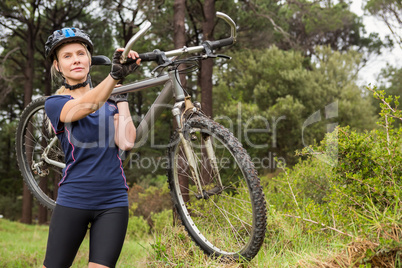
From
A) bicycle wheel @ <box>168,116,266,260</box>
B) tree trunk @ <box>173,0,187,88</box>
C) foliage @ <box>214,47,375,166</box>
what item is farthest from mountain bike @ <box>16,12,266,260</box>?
foliage @ <box>214,47,375,166</box>

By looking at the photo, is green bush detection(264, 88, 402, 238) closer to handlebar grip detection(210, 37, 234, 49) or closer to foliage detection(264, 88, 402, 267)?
foliage detection(264, 88, 402, 267)

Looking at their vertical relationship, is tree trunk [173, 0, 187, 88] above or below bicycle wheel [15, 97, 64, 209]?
above

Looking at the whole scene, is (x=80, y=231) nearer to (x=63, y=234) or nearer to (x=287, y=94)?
(x=63, y=234)

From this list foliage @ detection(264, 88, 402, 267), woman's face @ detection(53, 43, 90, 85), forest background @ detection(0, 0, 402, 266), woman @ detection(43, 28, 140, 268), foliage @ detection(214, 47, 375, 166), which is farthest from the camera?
foliage @ detection(214, 47, 375, 166)

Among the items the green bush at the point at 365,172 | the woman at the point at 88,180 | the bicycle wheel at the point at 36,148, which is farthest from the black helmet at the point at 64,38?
the green bush at the point at 365,172

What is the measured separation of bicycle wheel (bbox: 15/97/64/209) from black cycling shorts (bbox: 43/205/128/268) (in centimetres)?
183

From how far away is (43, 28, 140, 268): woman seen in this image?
7.23ft

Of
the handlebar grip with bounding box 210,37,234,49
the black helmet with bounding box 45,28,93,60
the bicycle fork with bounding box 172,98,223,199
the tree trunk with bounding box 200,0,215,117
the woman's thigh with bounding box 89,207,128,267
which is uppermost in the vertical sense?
the tree trunk with bounding box 200,0,215,117

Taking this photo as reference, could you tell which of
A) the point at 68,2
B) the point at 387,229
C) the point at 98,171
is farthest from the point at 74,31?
the point at 68,2

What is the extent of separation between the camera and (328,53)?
2019 cm

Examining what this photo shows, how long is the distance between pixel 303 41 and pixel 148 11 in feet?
58.8

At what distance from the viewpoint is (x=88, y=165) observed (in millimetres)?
2303

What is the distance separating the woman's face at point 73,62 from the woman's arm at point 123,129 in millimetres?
340

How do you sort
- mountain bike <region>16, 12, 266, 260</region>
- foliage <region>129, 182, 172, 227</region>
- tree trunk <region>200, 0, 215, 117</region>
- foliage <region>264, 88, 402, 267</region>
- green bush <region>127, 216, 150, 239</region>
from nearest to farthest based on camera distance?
1. foliage <region>264, 88, 402, 267</region>
2. mountain bike <region>16, 12, 266, 260</region>
3. green bush <region>127, 216, 150, 239</region>
4. tree trunk <region>200, 0, 215, 117</region>
5. foliage <region>129, 182, 172, 227</region>
